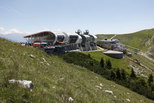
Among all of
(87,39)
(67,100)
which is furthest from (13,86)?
(87,39)

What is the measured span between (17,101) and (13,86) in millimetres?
1310

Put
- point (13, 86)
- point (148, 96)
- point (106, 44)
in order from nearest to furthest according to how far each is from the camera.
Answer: point (13, 86), point (148, 96), point (106, 44)

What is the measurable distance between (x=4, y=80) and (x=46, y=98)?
2.29 metres

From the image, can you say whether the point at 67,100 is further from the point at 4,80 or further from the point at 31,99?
the point at 4,80

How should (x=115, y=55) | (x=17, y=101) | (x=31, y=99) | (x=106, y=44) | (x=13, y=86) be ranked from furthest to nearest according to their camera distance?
(x=106, y=44)
(x=115, y=55)
(x=13, y=86)
(x=31, y=99)
(x=17, y=101)

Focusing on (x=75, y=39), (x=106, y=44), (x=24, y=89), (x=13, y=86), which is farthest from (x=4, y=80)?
(x=106, y=44)

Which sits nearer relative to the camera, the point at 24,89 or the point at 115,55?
the point at 24,89

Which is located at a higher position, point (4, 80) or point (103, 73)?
point (4, 80)

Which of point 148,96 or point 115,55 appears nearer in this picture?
point 148,96

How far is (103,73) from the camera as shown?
43.0 m

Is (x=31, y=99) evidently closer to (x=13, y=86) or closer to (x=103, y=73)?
(x=13, y=86)

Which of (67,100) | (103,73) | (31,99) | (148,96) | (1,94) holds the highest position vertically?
(1,94)

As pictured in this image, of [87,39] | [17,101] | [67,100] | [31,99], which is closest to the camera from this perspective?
[17,101]

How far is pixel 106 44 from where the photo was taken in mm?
134875
